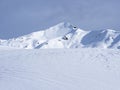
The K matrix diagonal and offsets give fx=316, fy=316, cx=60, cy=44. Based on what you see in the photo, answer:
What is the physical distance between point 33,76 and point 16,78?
92cm

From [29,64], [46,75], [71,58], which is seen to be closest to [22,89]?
[46,75]

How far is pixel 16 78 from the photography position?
652 inches

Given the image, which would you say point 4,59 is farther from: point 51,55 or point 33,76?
point 33,76

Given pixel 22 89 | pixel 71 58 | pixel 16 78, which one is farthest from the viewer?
pixel 71 58

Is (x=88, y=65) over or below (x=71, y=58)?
below

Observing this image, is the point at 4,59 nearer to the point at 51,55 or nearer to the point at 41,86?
the point at 51,55

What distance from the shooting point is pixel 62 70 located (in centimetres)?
1808

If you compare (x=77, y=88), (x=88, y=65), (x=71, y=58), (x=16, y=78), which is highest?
(x=71, y=58)

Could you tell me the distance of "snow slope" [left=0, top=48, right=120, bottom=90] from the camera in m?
15.7

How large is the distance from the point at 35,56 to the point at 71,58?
257 centimetres

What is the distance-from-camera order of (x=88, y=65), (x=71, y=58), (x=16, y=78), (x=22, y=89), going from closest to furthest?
(x=22, y=89), (x=16, y=78), (x=88, y=65), (x=71, y=58)

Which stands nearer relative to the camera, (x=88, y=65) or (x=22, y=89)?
(x=22, y=89)

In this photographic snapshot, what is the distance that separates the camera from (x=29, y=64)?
19.4 meters

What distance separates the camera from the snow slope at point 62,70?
15.7 metres
